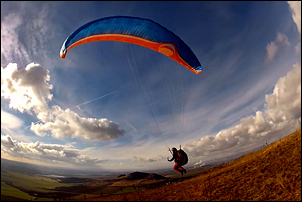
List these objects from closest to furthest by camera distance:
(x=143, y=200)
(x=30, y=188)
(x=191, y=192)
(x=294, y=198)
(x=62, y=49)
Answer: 1. (x=294, y=198)
2. (x=62, y=49)
3. (x=191, y=192)
4. (x=143, y=200)
5. (x=30, y=188)

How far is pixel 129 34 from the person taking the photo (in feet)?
35.3

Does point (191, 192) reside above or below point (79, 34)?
below

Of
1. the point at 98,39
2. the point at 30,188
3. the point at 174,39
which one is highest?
the point at 98,39

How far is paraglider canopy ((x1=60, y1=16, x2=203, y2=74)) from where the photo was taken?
10.2 m

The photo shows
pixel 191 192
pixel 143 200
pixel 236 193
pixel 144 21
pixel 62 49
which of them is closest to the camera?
pixel 144 21

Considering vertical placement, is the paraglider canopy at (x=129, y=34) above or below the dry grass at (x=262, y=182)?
above

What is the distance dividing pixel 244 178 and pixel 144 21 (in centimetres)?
1427

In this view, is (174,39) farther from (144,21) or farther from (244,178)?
(244,178)

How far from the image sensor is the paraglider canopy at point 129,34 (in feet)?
33.5

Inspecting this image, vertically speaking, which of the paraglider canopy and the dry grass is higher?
the paraglider canopy

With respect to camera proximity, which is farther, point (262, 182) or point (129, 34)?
point (262, 182)

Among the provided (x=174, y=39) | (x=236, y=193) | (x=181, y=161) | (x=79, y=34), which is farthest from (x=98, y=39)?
(x=236, y=193)

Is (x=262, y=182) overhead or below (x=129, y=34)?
below

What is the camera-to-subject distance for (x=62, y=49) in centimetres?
1085
